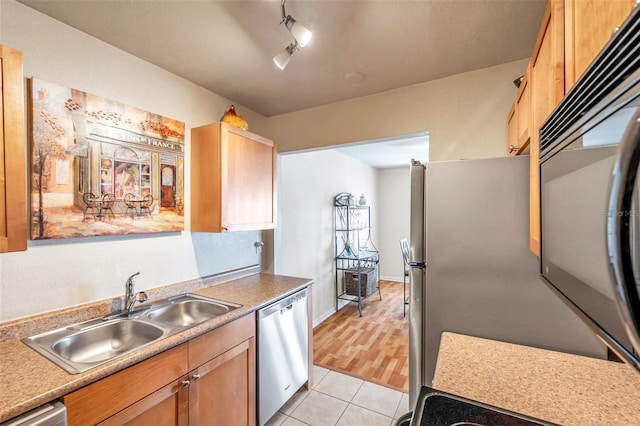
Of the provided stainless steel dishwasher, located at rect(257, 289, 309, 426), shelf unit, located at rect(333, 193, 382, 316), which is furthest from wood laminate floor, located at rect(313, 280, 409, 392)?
stainless steel dishwasher, located at rect(257, 289, 309, 426)

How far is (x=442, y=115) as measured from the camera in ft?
6.63

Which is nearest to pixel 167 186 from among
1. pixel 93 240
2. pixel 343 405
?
pixel 93 240

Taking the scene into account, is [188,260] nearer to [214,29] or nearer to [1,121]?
[1,121]

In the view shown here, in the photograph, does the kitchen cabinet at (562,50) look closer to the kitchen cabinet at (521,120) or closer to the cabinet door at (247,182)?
the kitchen cabinet at (521,120)

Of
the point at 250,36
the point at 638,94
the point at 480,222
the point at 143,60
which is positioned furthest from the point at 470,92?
the point at 143,60

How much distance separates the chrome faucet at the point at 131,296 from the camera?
1.63m

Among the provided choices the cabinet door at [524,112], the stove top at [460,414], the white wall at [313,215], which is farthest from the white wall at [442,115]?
the stove top at [460,414]

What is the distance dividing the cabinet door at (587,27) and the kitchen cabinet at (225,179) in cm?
178

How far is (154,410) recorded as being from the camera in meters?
1.22

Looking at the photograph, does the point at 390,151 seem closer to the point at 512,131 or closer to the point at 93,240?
the point at 512,131

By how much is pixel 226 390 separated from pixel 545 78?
80.2 inches

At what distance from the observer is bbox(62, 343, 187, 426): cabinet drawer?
0.98 metres

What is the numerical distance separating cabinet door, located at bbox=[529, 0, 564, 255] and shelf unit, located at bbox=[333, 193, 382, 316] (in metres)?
3.20

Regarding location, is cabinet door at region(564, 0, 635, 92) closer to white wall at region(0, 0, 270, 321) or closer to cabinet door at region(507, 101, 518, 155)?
cabinet door at region(507, 101, 518, 155)
